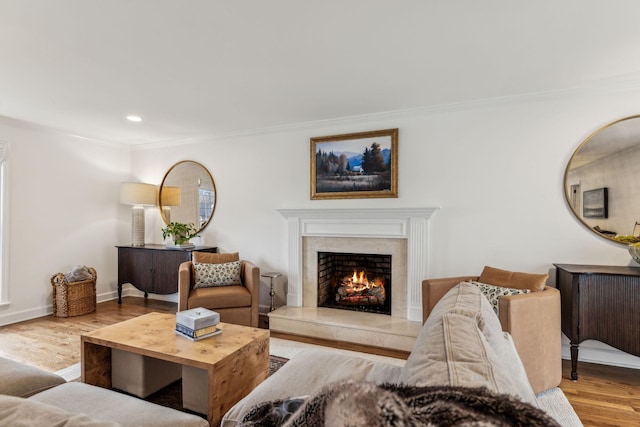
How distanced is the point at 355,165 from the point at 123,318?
3245 mm

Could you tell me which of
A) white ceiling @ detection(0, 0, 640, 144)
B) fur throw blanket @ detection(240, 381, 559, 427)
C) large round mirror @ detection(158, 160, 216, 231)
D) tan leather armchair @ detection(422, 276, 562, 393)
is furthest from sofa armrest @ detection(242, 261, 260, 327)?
fur throw blanket @ detection(240, 381, 559, 427)

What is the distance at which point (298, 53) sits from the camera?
229cm

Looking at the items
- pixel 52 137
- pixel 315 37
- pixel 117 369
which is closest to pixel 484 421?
pixel 315 37

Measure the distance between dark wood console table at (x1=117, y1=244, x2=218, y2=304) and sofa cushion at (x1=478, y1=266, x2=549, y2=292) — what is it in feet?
10.7

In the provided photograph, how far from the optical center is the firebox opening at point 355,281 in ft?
12.6

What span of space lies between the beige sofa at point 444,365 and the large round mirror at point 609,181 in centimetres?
201

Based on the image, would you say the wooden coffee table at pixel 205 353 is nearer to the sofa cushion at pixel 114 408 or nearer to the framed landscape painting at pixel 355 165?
the sofa cushion at pixel 114 408

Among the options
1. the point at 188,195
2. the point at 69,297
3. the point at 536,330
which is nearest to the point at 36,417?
the point at 536,330

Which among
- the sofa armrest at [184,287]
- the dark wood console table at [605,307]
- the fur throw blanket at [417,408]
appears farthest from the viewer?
the sofa armrest at [184,287]

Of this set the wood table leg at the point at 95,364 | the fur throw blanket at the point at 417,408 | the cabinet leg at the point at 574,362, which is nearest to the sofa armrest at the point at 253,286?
the wood table leg at the point at 95,364

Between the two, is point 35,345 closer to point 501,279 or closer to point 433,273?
point 433,273

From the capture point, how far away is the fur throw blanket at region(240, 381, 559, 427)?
53 cm

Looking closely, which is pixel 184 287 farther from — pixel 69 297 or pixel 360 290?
pixel 360 290

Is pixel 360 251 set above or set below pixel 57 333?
above
